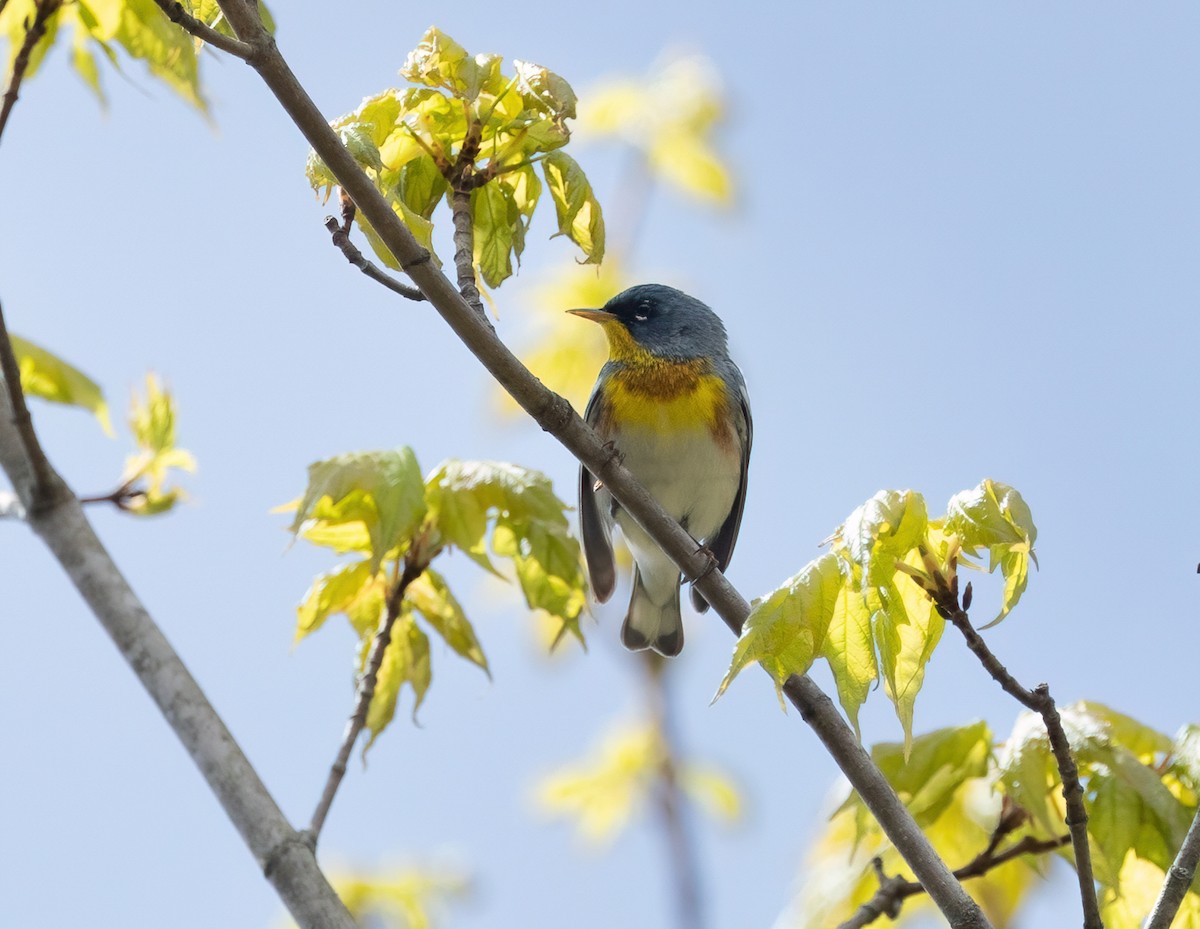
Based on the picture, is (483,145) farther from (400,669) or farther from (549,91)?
(400,669)

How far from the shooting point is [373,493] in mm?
2785

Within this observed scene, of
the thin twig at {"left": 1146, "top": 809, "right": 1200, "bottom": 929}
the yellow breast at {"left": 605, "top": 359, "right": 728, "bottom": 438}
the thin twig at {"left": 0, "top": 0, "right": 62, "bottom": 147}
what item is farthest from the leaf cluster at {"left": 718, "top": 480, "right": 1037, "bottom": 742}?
the yellow breast at {"left": 605, "top": 359, "right": 728, "bottom": 438}

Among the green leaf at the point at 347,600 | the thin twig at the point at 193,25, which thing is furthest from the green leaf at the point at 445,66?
the green leaf at the point at 347,600

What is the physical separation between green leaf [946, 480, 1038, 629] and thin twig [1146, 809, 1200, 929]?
0.48 meters

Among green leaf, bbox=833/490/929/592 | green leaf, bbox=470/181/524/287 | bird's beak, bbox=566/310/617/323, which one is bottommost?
green leaf, bbox=833/490/929/592

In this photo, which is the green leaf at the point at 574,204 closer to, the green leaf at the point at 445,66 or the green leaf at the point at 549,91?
the green leaf at the point at 549,91

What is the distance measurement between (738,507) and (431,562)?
7.45ft

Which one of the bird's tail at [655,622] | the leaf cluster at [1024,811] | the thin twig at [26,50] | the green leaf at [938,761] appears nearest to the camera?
the leaf cluster at [1024,811]

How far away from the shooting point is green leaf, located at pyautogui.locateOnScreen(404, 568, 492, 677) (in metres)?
3.10

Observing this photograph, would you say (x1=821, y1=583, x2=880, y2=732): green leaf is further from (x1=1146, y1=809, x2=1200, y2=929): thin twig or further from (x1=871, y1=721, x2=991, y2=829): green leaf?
(x1=871, y1=721, x2=991, y2=829): green leaf

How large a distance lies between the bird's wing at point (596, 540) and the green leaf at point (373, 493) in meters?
1.64

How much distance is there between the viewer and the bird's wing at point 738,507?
→ 4.85m

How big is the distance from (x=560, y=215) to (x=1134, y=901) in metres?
1.95

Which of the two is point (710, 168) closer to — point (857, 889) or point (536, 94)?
point (536, 94)
